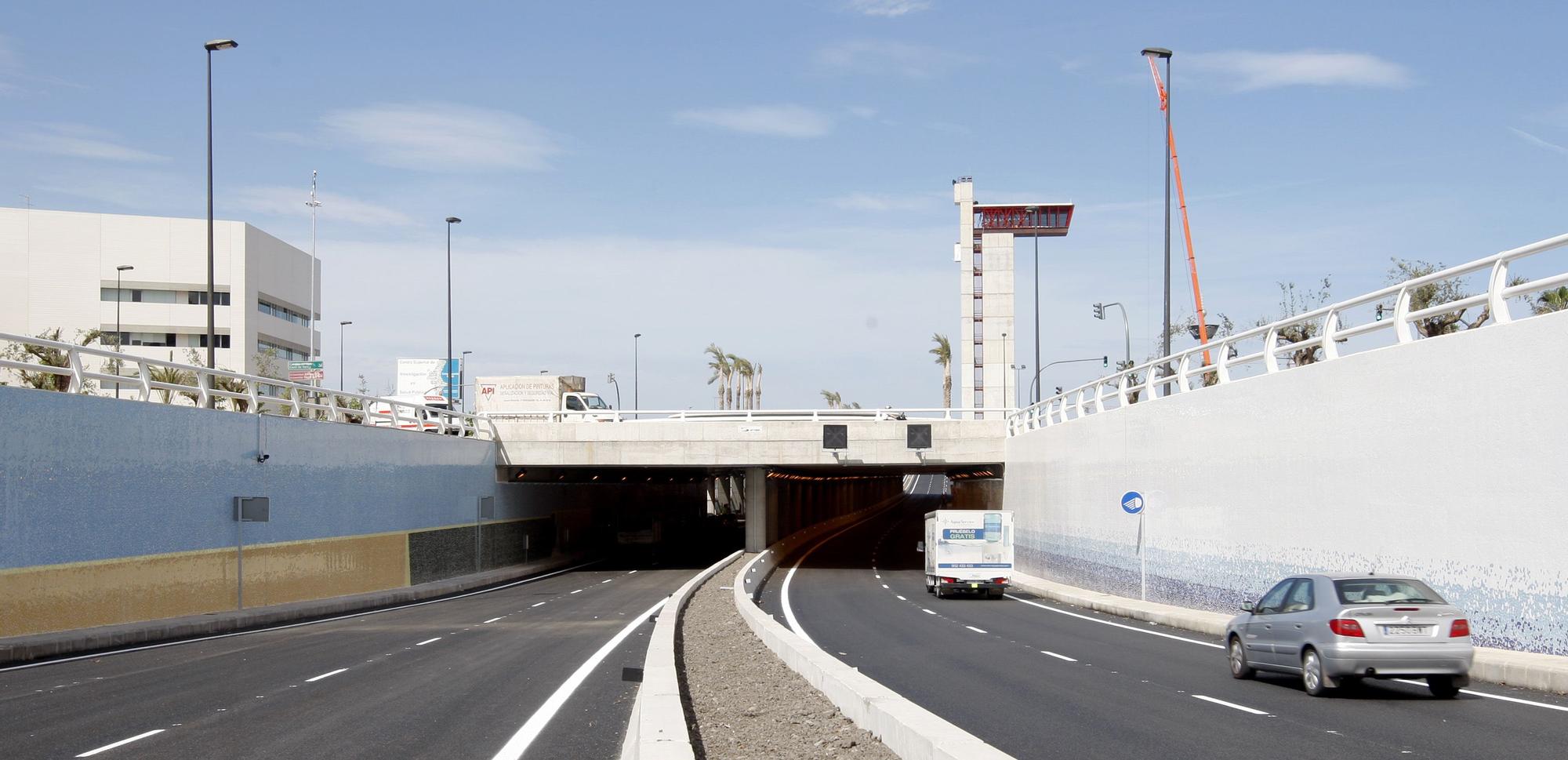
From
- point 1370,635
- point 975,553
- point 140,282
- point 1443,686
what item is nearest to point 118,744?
point 1370,635

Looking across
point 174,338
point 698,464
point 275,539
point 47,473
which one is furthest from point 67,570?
point 174,338

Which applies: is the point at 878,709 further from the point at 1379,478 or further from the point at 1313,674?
the point at 1379,478

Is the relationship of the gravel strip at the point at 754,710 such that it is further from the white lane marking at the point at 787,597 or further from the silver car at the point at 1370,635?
the silver car at the point at 1370,635

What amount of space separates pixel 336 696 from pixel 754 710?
586 cm

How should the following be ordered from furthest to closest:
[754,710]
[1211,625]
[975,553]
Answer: [975,553], [1211,625], [754,710]

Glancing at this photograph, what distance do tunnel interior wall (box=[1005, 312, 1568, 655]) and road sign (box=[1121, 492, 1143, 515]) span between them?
215 mm

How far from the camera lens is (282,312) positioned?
9750 cm

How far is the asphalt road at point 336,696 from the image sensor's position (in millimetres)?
11945

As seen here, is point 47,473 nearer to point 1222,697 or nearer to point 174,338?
point 1222,697

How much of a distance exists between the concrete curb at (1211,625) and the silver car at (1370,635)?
0.83 m

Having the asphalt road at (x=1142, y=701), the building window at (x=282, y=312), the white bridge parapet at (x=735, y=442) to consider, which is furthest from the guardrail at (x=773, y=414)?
the building window at (x=282, y=312)

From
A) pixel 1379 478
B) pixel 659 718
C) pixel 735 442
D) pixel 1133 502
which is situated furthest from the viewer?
pixel 735 442

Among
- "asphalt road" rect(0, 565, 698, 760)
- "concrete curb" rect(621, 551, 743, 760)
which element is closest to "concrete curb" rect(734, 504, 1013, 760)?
"concrete curb" rect(621, 551, 743, 760)

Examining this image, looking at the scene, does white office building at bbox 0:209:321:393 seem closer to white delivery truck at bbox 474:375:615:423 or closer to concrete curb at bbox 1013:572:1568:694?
white delivery truck at bbox 474:375:615:423
